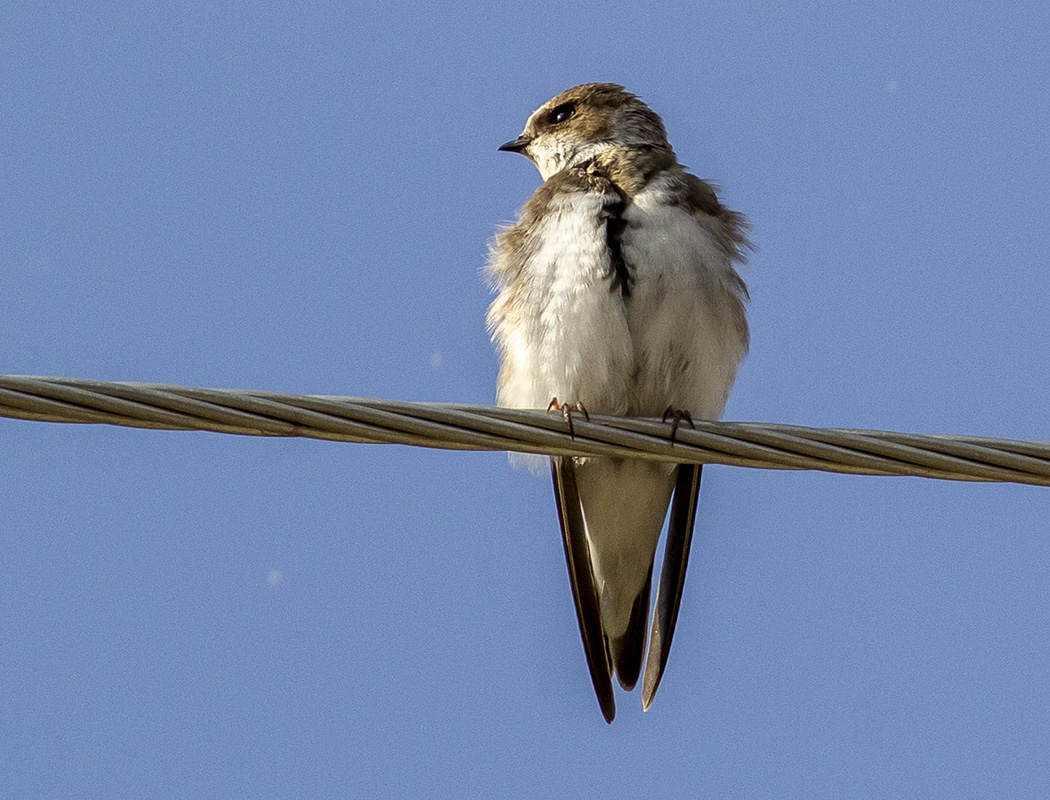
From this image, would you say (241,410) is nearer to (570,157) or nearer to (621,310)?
(621,310)

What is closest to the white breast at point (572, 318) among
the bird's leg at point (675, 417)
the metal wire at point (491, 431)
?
the bird's leg at point (675, 417)

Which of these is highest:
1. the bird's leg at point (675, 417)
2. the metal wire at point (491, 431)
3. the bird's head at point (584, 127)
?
the bird's head at point (584, 127)

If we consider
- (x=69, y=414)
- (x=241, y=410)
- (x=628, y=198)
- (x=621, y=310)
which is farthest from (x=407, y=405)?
(x=628, y=198)

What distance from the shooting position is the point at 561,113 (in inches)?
263

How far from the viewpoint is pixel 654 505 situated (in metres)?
5.61

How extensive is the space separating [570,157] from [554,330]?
1.54m

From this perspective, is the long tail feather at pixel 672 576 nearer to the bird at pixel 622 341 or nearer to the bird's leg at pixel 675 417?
the bird at pixel 622 341

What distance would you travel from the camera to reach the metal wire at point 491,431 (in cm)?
304

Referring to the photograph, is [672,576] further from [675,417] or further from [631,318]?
[675,417]

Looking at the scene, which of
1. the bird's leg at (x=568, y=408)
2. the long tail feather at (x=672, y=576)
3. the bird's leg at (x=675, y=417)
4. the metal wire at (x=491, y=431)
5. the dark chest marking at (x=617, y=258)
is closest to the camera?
the metal wire at (x=491, y=431)

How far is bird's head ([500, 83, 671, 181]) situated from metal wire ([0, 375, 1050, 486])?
105 inches

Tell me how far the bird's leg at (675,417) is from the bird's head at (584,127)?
148cm

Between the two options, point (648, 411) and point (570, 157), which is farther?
point (570, 157)

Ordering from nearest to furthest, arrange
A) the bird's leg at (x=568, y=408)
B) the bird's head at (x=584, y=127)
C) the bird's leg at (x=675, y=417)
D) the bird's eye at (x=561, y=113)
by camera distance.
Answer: the bird's leg at (x=675, y=417), the bird's leg at (x=568, y=408), the bird's head at (x=584, y=127), the bird's eye at (x=561, y=113)
